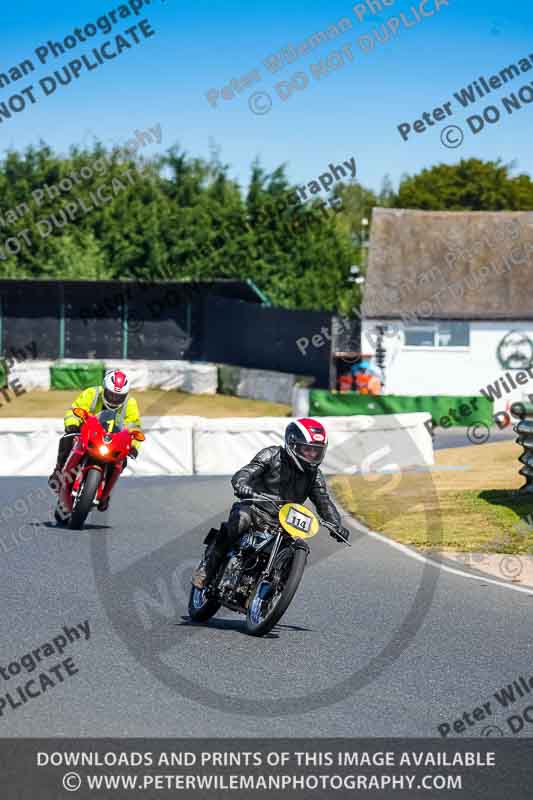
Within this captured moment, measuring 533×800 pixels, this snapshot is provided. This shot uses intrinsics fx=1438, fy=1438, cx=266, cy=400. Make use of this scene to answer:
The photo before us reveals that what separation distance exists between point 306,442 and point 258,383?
32.4 meters

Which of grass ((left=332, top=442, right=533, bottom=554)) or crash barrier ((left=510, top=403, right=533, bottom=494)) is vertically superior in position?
crash barrier ((left=510, top=403, right=533, bottom=494))

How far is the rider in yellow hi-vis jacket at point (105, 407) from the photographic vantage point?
16125mm

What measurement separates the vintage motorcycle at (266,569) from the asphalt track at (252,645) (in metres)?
0.23

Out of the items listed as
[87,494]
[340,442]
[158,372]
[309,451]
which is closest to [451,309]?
[158,372]

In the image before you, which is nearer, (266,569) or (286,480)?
(266,569)

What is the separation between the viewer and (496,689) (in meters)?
8.80

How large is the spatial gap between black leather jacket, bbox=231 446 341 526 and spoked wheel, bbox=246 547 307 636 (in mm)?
612

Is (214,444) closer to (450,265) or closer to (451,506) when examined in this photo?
(451,506)

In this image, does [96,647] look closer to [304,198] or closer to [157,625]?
[157,625]

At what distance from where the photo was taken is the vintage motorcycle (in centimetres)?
996

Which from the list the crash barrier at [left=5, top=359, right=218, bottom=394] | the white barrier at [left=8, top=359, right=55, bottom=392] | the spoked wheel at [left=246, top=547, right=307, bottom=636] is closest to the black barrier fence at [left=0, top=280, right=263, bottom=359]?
the crash barrier at [left=5, top=359, right=218, bottom=394]

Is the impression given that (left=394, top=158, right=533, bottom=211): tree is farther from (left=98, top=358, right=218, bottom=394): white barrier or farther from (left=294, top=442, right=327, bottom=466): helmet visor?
(left=294, top=442, right=327, bottom=466): helmet visor

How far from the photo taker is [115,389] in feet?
53.0
